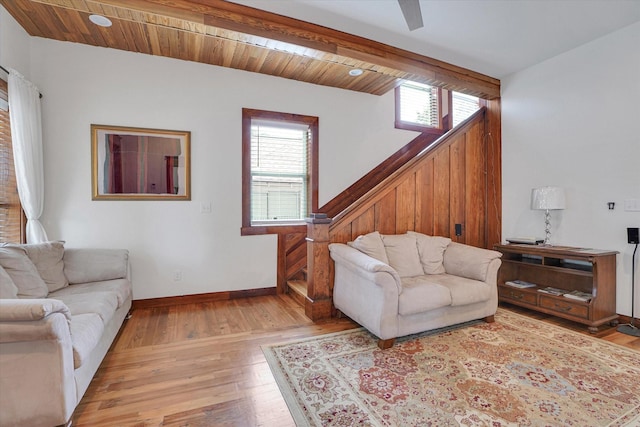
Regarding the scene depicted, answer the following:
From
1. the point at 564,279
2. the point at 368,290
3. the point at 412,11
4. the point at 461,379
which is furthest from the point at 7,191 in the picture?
the point at 564,279

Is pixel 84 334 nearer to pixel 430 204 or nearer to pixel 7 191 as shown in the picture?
pixel 7 191

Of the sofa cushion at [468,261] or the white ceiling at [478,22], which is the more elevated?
the white ceiling at [478,22]

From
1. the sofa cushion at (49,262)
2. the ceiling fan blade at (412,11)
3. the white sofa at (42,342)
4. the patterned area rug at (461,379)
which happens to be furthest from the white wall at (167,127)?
the ceiling fan blade at (412,11)

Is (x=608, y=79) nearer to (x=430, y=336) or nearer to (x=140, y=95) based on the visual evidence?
(x=430, y=336)

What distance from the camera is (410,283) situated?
280cm

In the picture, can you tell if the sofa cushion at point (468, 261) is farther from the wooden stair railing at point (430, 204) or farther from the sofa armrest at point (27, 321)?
the sofa armrest at point (27, 321)

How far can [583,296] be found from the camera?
297 cm

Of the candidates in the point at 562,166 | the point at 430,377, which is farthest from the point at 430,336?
the point at 562,166

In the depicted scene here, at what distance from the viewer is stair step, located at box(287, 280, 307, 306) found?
3.60 metres

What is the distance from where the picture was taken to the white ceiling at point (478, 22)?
2.56 m

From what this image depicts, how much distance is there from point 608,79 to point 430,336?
10.2 feet

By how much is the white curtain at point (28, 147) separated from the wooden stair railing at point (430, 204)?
2.61 m

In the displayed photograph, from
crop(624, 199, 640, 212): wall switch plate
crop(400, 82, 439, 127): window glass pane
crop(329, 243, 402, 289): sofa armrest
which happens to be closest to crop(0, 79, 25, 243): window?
crop(329, 243, 402, 289): sofa armrest

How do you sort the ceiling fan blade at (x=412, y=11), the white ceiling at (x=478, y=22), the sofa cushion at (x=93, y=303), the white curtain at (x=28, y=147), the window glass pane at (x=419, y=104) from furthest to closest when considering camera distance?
the window glass pane at (x=419, y=104) → the white curtain at (x=28, y=147) → the white ceiling at (x=478, y=22) → the sofa cushion at (x=93, y=303) → the ceiling fan blade at (x=412, y=11)
